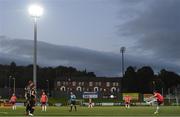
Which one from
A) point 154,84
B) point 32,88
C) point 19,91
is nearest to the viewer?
point 32,88

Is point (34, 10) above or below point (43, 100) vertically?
above

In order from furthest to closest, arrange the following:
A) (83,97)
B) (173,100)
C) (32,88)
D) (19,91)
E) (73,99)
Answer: (19,91) → (83,97) → (173,100) → (73,99) → (32,88)

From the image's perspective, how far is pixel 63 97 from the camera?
13275 cm

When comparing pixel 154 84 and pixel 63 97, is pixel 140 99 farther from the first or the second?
pixel 154 84

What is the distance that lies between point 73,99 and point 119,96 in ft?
266

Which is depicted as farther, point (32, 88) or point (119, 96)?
point (119, 96)

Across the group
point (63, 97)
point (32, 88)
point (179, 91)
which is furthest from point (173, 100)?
point (32, 88)

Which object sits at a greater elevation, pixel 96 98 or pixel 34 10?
pixel 34 10

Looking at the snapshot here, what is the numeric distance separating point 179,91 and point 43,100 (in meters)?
78.6

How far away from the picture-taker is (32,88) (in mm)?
33031

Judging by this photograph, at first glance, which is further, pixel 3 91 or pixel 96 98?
pixel 3 91

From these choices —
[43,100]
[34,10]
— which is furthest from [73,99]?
[34,10]

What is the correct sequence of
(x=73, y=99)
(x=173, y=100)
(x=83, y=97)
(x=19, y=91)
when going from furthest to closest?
(x=19, y=91) → (x=83, y=97) → (x=173, y=100) → (x=73, y=99)

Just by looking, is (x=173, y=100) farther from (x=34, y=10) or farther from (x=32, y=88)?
(x=32, y=88)
